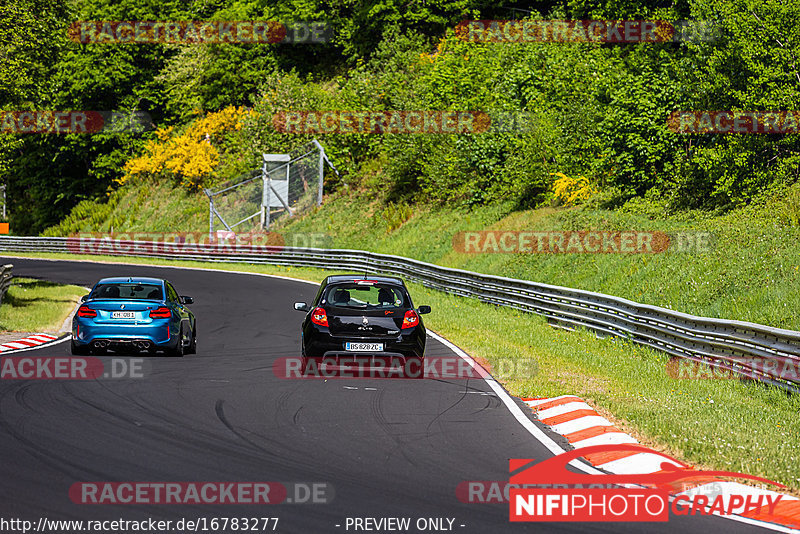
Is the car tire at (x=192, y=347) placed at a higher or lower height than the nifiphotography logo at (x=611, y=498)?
lower

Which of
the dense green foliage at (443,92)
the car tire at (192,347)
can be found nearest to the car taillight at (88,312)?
the car tire at (192,347)

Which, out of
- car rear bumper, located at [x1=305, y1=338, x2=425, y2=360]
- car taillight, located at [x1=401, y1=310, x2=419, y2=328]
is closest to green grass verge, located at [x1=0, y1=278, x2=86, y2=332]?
car rear bumper, located at [x1=305, y1=338, x2=425, y2=360]

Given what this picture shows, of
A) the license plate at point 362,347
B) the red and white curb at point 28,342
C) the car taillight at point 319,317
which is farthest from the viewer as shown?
the red and white curb at point 28,342

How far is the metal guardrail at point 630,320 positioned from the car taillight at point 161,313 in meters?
8.77

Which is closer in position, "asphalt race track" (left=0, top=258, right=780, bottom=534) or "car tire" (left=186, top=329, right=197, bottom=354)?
"asphalt race track" (left=0, top=258, right=780, bottom=534)

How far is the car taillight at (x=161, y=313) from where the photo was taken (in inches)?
612

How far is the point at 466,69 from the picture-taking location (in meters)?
50.1

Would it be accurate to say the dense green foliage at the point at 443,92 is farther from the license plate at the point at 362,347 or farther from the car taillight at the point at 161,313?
the license plate at the point at 362,347

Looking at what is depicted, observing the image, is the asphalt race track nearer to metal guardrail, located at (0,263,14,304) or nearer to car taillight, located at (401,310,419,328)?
car taillight, located at (401,310,419,328)

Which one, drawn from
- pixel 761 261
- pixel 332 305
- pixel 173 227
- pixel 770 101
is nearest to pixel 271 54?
pixel 173 227

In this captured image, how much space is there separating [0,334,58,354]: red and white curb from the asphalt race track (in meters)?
3.69

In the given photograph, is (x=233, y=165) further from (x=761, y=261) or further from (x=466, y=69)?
(x=761, y=261)

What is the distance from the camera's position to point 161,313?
615 inches

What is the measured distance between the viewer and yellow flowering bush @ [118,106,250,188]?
2532 inches
